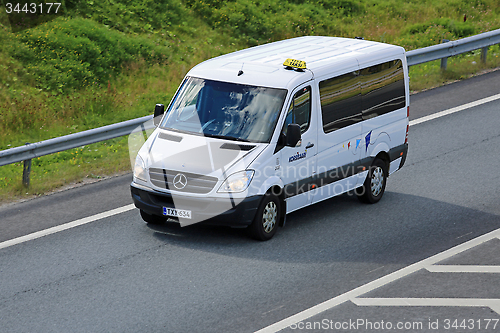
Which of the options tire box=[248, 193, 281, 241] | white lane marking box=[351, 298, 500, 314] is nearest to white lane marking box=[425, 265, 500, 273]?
white lane marking box=[351, 298, 500, 314]

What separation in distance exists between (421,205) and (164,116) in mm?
3929

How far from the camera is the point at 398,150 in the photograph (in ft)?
36.4

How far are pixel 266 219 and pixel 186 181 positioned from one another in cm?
112

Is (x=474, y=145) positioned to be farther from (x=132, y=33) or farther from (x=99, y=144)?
(x=132, y=33)

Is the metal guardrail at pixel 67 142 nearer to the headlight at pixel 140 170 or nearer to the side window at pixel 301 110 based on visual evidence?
the headlight at pixel 140 170

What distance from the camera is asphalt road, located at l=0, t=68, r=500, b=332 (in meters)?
7.36

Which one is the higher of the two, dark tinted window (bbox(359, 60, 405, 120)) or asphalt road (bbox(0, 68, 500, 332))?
dark tinted window (bbox(359, 60, 405, 120))

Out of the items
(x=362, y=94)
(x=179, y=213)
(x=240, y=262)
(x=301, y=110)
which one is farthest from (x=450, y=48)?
(x=240, y=262)

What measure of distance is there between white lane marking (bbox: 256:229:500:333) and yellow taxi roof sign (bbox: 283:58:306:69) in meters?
2.88

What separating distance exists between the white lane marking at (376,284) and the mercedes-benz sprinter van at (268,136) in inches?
65.6

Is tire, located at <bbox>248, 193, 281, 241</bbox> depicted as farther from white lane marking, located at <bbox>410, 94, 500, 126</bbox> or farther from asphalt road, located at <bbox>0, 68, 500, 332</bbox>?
white lane marking, located at <bbox>410, 94, 500, 126</bbox>

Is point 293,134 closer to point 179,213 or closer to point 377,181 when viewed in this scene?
point 179,213

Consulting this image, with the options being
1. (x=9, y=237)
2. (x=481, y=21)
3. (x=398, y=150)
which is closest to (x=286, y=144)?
(x=398, y=150)

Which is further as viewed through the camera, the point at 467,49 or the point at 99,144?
the point at 467,49
